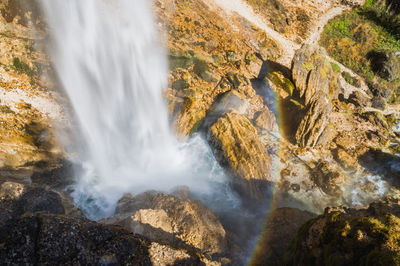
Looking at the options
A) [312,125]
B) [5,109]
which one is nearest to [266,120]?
[312,125]

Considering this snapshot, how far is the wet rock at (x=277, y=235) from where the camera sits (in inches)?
287

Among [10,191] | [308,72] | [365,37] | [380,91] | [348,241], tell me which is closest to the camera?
[348,241]

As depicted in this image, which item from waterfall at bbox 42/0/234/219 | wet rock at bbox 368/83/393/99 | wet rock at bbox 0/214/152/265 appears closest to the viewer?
wet rock at bbox 0/214/152/265

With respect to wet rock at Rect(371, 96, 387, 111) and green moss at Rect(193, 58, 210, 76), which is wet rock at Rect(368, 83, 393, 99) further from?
green moss at Rect(193, 58, 210, 76)

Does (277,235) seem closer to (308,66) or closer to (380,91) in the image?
(308,66)

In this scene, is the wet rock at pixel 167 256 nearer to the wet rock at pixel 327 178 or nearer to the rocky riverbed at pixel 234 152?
the rocky riverbed at pixel 234 152

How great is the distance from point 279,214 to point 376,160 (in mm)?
12565

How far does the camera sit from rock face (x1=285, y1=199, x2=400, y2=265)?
3.84 m

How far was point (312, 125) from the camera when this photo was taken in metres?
16.1

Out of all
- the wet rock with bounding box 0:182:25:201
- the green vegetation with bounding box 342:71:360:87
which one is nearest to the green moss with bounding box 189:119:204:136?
the wet rock with bounding box 0:182:25:201

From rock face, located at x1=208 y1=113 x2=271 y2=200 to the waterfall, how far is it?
1.02 metres

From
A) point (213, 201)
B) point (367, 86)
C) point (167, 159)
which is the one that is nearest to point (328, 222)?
point (213, 201)

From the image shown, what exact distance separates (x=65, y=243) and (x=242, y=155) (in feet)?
34.2

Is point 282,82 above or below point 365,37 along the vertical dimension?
Result: below
